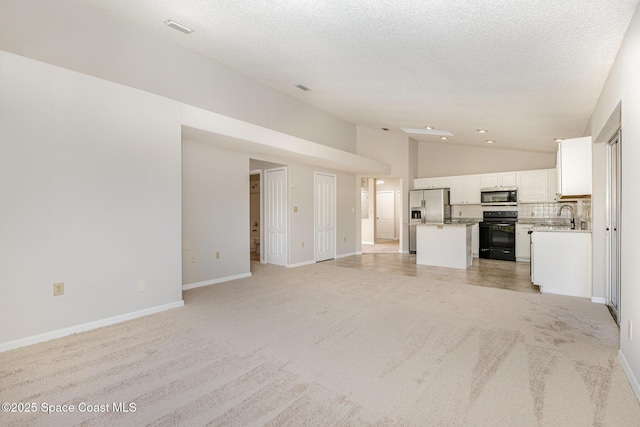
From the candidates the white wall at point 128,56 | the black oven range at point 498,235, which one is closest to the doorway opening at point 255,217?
the white wall at point 128,56

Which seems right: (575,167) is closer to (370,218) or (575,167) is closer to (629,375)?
(629,375)

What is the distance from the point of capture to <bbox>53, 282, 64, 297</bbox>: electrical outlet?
297 centimetres

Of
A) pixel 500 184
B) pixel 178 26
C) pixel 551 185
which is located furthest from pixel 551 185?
pixel 178 26

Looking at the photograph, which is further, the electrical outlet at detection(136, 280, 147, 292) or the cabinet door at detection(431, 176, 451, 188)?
the cabinet door at detection(431, 176, 451, 188)

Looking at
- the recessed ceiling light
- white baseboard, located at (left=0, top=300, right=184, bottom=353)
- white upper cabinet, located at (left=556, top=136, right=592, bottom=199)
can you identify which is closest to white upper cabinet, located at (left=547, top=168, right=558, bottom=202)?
white upper cabinet, located at (left=556, top=136, right=592, bottom=199)

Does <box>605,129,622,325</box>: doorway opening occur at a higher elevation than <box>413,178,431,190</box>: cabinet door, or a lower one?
lower

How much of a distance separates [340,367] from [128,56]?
414 centimetres

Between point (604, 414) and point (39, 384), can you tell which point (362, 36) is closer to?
point (604, 414)

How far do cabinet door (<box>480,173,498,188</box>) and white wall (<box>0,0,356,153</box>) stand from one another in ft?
18.3

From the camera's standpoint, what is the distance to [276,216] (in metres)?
6.77

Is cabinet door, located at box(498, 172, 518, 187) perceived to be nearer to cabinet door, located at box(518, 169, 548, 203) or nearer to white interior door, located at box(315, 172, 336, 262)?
cabinet door, located at box(518, 169, 548, 203)

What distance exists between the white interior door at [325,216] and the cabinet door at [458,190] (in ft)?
11.0

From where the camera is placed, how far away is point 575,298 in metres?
4.23

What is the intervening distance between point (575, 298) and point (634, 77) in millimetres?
3218
